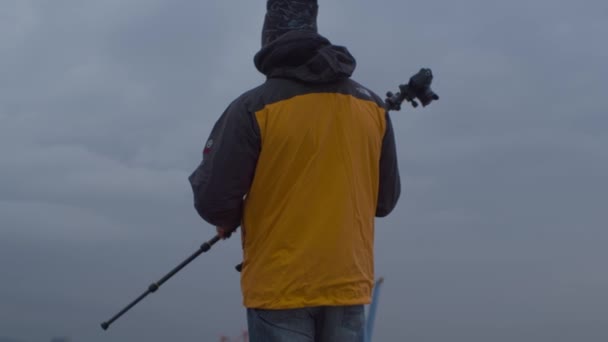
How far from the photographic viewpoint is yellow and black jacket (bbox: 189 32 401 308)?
4.30m

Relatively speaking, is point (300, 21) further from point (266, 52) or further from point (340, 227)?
point (340, 227)

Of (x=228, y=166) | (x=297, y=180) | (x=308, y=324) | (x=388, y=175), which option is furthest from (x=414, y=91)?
(x=308, y=324)

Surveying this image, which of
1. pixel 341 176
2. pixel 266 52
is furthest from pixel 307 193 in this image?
pixel 266 52

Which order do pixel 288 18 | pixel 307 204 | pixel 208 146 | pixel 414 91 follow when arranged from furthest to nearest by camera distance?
pixel 414 91
pixel 288 18
pixel 208 146
pixel 307 204

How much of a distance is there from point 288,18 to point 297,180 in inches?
41.4

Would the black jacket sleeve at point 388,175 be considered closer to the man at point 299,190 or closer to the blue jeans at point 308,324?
the man at point 299,190

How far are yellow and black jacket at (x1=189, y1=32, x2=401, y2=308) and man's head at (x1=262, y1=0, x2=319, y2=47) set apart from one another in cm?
31

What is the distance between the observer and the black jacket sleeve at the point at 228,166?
438 cm

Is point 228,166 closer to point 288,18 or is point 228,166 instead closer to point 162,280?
point 288,18

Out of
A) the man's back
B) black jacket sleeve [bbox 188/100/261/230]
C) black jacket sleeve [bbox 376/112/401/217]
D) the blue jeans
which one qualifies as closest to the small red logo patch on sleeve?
black jacket sleeve [bbox 188/100/261/230]

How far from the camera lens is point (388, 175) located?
497cm

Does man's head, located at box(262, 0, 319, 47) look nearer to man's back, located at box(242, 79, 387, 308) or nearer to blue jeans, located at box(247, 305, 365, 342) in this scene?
man's back, located at box(242, 79, 387, 308)

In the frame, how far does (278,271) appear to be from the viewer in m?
4.30

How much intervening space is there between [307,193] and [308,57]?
754 millimetres
